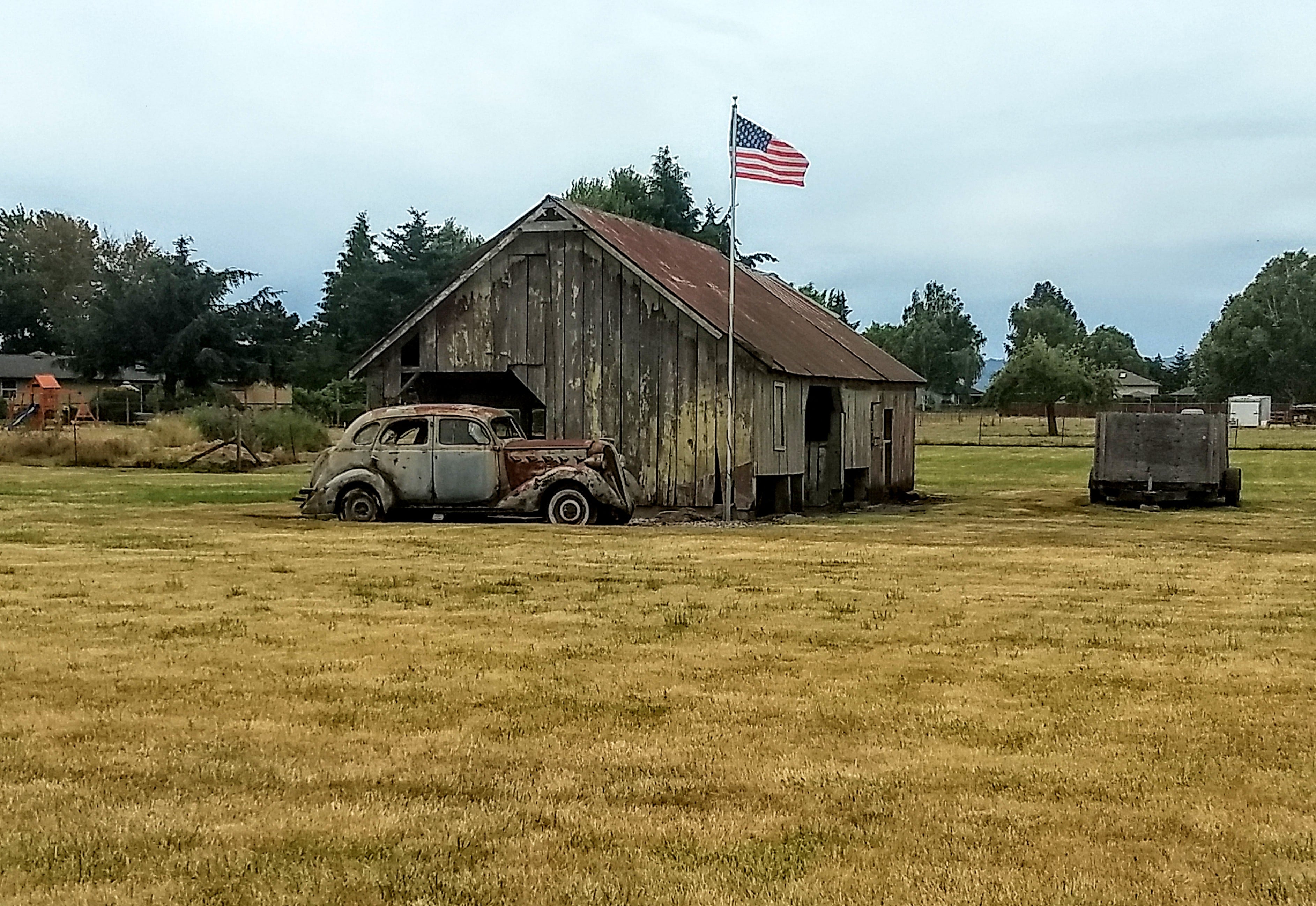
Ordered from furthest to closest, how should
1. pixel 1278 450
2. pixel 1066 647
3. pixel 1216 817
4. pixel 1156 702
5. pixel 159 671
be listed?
pixel 1278 450 → pixel 1066 647 → pixel 159 671 → pixel 1156 702 → pixel 1216 817

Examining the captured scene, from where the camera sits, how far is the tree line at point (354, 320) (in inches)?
2518

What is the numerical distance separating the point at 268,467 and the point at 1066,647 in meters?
30.6

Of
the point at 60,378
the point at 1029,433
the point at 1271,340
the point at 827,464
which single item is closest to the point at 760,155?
the point at 827,464

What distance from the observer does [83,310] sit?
279 feet

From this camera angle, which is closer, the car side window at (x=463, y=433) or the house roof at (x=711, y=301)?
the car side window at (x=463, y=433)

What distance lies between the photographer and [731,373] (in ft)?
70.0

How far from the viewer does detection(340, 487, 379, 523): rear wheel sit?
2008 cm

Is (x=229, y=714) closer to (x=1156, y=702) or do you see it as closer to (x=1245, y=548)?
(x=1156, y=702)

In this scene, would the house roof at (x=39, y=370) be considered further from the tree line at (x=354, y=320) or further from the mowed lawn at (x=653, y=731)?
the mowed lawn at (x=653, y=731)

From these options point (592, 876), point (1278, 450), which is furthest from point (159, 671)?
point (1278, 450)

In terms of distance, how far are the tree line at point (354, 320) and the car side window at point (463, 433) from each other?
4.79 meters

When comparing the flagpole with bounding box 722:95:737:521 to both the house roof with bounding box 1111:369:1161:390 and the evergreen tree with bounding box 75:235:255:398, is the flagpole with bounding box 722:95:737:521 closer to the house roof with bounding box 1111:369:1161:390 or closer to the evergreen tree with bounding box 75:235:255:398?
the evergreen tree with bounding box 75:235:255:398

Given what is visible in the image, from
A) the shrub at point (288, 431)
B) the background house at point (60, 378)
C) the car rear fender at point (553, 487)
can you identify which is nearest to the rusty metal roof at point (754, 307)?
the car rear fender at point (553, 487)

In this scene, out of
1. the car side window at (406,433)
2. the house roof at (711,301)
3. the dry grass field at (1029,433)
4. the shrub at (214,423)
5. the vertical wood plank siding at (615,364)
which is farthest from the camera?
the dry grass field at (1029,433)
